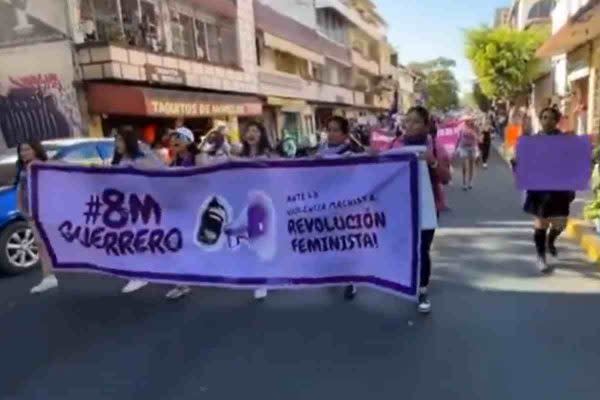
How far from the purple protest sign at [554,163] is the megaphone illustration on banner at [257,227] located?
2.63 meters

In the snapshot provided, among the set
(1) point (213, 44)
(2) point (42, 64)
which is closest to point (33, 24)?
(2) point (42, 64)

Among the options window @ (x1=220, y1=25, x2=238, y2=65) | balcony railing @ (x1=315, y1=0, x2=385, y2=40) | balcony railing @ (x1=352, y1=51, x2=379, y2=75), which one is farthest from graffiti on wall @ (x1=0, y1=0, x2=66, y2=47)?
balcony railing @ (x1=352, y1=51, x2=379, y2=75)

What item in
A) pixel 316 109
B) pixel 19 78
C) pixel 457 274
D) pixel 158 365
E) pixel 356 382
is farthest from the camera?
pixel 316 109

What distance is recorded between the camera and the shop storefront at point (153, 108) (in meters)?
17.0

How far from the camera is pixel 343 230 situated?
507 centimetres

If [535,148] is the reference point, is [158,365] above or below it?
below

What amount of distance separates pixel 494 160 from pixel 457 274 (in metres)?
15.3

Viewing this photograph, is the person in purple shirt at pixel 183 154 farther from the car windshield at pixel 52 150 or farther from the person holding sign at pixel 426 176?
the car windshield at pixel 52 150

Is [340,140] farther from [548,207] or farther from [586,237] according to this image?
[586,237]

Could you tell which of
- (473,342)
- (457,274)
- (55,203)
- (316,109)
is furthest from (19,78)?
(316,109)

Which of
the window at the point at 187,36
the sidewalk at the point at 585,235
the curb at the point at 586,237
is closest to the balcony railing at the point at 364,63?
the window at the point at 187,36

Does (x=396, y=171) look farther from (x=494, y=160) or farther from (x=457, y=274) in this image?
(x=494, y=160)

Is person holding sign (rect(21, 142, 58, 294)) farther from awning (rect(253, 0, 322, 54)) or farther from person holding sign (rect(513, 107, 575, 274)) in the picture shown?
awning (rect(253, 0, 322, 54))

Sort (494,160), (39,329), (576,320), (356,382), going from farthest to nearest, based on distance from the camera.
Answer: (494,160) → (39,329) → (576,320) → (356,382)
